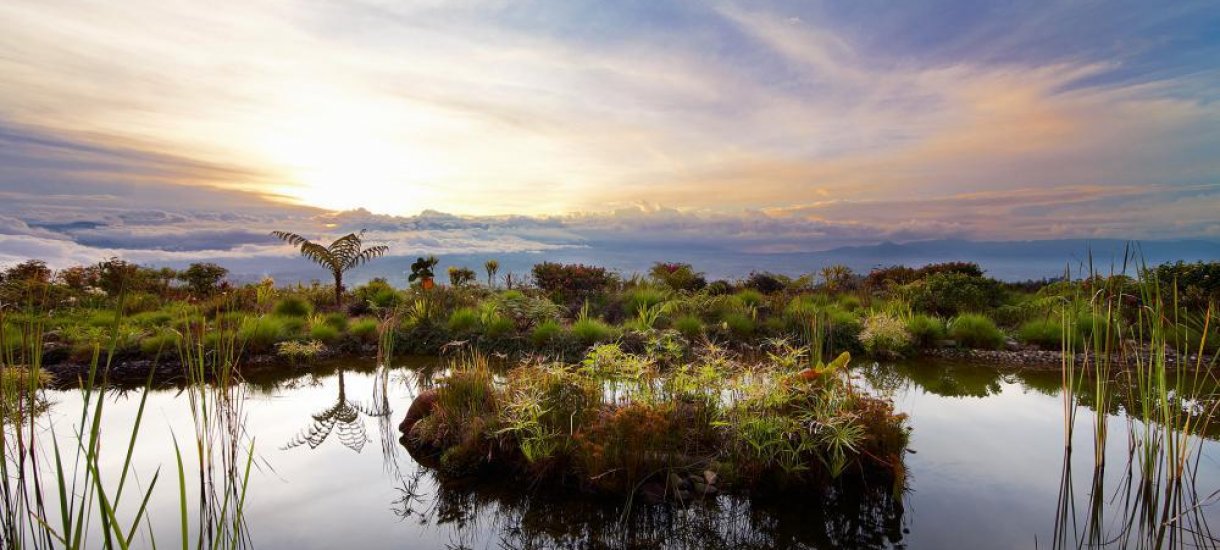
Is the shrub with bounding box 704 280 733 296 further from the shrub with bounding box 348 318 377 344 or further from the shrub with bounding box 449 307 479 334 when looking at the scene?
the shrub with bounding box 348 318 377 344

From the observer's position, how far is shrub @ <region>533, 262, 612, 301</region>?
15031mm

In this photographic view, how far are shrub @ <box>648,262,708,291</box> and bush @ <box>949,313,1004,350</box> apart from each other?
609 centimetres

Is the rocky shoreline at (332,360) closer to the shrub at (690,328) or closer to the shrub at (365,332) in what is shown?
the shrub at (365,332)

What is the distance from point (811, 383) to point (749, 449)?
771mm

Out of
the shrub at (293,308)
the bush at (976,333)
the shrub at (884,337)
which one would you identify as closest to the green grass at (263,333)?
the shrub at (293,308)

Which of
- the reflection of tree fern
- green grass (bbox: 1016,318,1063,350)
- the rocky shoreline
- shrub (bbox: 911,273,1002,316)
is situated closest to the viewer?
the reflection of tree fern

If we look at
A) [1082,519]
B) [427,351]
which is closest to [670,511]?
[1082,519]

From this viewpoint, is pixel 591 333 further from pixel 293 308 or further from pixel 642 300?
pixel 293 308

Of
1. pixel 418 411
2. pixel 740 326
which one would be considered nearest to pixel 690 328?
pixel 740 326

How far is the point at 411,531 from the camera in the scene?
13.8 feet

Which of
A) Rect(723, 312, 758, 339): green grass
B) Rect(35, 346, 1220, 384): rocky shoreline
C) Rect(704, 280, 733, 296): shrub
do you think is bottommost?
Rect(35, 346, 1220, 384): rocky shoreline

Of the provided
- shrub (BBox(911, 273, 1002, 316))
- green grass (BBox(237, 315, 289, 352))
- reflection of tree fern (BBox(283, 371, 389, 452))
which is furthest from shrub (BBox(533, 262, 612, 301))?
reflection of tree fern (BBox(283, 371, 389, 452))

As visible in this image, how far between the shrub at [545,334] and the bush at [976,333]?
647cm

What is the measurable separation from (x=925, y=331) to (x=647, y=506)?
7.68 m
